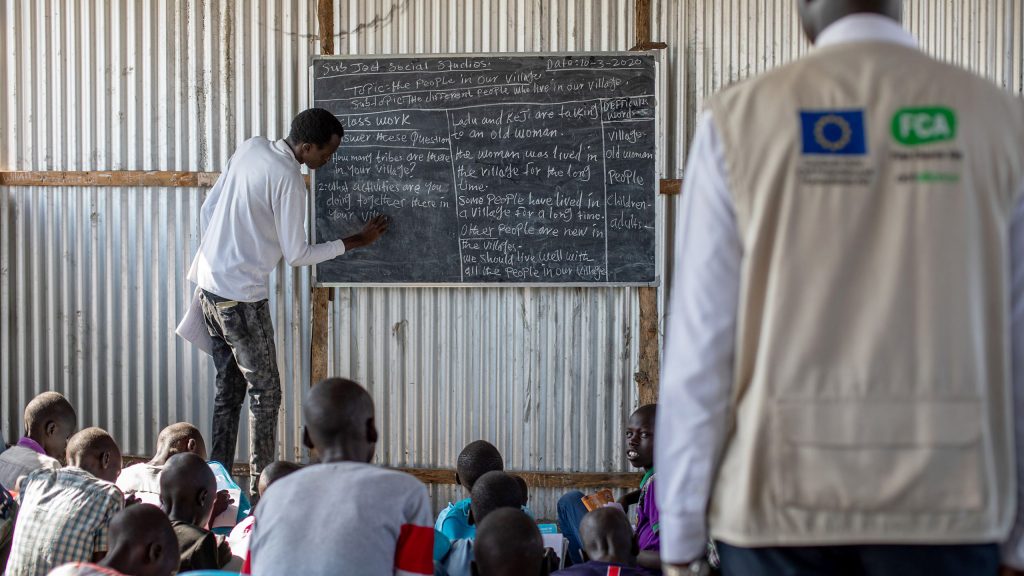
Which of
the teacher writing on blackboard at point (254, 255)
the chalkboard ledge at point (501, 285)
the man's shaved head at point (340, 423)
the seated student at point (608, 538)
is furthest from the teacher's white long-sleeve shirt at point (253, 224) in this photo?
the man's shaved head at point (340, 423)

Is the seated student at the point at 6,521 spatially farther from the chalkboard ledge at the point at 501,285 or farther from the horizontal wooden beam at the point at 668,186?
the horizontal wooden beam at the point at 668,186

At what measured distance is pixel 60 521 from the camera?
2.82 meters

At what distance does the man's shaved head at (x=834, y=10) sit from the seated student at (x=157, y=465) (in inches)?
106

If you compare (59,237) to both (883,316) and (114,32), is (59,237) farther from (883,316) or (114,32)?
(883,316)

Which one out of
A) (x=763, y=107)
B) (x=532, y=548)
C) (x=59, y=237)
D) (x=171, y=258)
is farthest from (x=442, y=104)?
(x=763, y=107)

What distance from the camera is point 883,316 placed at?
4.27 feet

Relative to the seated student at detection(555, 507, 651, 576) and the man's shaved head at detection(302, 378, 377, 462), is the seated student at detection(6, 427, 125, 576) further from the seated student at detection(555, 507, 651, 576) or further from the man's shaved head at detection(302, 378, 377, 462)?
the seated student at detection(555, 507, 651, 576)

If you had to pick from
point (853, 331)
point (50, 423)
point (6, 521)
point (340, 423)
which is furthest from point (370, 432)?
point (50, 423)

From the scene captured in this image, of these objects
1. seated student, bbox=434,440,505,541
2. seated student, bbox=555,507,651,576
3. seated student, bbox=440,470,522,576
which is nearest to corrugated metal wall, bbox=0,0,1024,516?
seated student, bbox=434,440,505,541

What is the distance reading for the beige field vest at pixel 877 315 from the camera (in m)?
1.30

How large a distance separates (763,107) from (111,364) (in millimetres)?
4792

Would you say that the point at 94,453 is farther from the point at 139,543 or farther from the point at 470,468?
the point at 470,468

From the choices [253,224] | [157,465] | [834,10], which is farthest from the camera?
[253,224]

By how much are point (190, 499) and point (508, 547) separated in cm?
105
